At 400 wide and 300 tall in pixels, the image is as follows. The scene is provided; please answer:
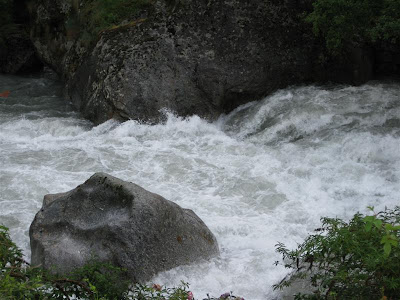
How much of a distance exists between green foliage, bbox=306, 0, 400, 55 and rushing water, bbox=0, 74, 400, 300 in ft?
4.54

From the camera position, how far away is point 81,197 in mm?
5859

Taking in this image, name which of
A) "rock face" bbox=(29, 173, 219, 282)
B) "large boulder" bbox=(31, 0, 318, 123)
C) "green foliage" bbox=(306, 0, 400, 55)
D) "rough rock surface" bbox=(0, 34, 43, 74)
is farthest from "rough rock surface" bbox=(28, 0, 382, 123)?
"rock face" bbox=(29, 173, 219, 282)

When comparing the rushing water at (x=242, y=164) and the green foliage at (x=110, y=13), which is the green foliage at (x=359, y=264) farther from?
the green foliage at (x=110, y=13)

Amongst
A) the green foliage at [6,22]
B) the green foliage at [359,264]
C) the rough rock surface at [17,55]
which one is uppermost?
the green foliage at [6,22]

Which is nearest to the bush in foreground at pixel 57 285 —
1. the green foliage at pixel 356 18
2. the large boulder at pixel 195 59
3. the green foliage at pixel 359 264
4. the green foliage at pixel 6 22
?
the green foliage at pixel 359 264

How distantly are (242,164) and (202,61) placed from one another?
132 inches

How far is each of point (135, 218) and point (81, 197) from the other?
807 millimetres

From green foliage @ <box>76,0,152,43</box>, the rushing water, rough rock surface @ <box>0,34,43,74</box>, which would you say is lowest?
the rushing water

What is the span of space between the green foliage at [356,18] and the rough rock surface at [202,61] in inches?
63.0

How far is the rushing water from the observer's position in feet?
20.6

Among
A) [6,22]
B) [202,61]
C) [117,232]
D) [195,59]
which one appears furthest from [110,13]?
[117,232]

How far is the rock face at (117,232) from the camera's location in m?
5.31

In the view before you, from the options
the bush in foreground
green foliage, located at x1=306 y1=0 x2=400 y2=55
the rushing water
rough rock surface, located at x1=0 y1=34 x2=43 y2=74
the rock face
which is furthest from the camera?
rough rock surface, located at x1=0 y1=34 x2=43 y2=74

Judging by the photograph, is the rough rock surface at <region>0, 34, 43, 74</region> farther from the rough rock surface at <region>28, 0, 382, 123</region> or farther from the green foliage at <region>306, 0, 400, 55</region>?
the green foliage at <region>306, 0, 400, 55</region>
